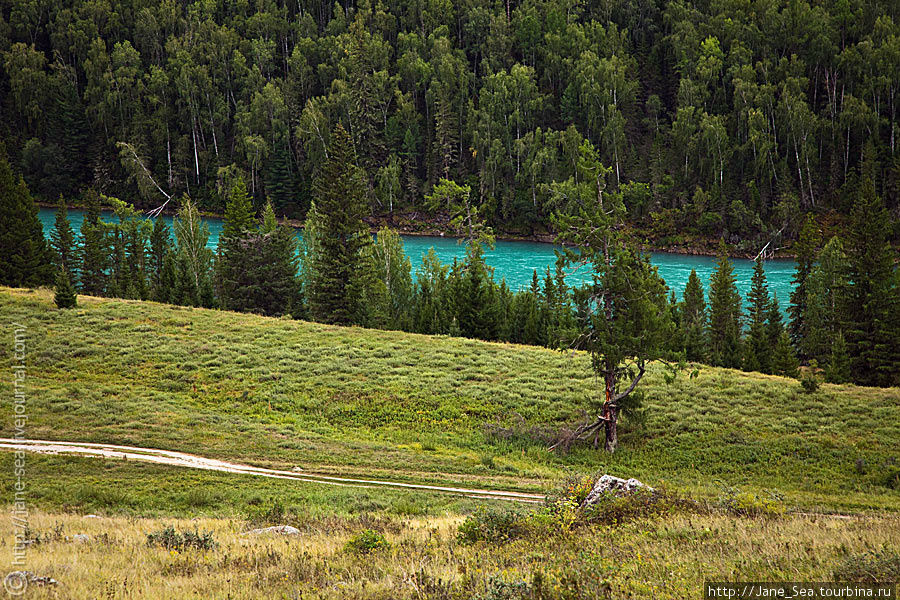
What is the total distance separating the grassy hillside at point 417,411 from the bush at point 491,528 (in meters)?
8.54

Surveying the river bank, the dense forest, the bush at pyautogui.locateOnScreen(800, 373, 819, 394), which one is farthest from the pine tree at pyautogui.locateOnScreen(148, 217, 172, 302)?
the bush at pyautogui.locateOnScreen(800, 373, 819, 394)

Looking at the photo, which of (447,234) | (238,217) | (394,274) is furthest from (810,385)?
(447,234)

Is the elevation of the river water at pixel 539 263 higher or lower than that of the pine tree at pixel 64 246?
lower

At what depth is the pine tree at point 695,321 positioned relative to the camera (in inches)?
2210

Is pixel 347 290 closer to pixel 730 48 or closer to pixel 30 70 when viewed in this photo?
pixel 730 48

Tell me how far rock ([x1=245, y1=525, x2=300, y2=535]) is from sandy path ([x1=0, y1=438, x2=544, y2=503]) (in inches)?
268

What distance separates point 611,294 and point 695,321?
37.2 meters

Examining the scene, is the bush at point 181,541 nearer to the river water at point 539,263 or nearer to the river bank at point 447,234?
the river water at point 539,263

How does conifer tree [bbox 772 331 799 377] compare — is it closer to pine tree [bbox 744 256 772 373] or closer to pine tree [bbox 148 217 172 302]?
pine tree [bbox 744 256 772 373]

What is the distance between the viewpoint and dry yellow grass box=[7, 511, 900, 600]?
29.3 feet

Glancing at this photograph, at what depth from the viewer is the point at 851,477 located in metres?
23.8

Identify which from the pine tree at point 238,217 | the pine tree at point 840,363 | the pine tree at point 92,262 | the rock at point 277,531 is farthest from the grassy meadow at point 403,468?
the pine tree at point 92,262

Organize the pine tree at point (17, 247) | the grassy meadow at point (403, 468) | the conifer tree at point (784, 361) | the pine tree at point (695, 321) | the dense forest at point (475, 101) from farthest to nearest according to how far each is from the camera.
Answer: the dense forest at point (475, 101)
the pine tree at point (17, 247)
the pine tree at point (695, 321)
the conifer tree at point (784, 361)
the grassy meadow at point (403, 468)

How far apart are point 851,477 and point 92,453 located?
2624 centimetres
